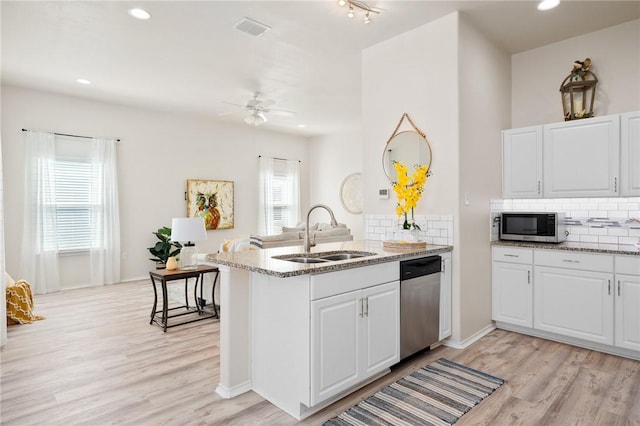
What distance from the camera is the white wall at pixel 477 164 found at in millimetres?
3287

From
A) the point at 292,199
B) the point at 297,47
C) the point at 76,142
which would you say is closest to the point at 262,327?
the point at 297,47

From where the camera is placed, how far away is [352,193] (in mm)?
8430

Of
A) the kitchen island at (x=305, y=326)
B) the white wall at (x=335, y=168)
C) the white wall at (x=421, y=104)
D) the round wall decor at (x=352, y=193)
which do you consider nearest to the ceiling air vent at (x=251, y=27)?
the white wall at (x=421, y=104)

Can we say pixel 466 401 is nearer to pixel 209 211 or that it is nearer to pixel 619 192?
pixel 619 192

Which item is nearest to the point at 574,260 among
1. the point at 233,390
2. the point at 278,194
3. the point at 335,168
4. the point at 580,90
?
the point at 580,90

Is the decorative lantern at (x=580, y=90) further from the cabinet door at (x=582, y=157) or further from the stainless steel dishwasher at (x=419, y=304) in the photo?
the stainless steel dishwasher at (x=419, y=304)

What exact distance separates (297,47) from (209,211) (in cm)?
432

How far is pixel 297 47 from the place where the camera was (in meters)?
3.98

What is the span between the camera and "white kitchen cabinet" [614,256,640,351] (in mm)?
2885

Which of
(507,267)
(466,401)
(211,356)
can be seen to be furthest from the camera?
(507,267)

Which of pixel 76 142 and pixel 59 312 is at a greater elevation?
pixel 76 142

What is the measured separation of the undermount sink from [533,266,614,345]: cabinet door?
1788 mm

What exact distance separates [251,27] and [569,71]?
322cm

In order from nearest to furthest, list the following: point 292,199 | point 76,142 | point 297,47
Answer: point 297,47 → point 76,142 → point 292,199
